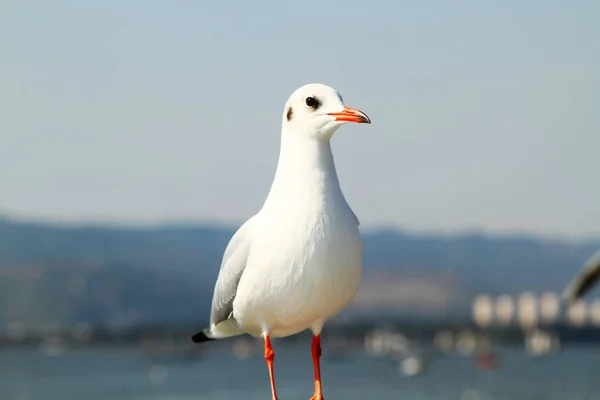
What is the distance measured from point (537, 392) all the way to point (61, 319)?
51.9m

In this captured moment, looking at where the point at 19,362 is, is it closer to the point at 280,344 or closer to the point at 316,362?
the point at 280,344

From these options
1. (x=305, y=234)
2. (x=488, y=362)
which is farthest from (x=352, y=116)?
(x=488, y=362)

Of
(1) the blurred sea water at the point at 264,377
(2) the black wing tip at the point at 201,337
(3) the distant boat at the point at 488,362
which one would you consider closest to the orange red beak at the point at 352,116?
(2) the black wing tip at the point at 201,337

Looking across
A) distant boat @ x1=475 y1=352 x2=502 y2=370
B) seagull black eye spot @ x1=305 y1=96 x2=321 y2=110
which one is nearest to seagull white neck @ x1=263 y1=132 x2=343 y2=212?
seagull black eye spot @ x1=305 y1=96 x2=321 y2=110

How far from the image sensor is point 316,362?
516cm

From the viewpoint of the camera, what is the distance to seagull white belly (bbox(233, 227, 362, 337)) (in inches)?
Answer: 189

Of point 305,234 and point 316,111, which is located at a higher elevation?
point 316,111

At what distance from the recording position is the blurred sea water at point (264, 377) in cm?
5900

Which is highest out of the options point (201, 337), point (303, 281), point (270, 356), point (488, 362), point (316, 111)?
point (316, 111)

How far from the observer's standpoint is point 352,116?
4707 mm

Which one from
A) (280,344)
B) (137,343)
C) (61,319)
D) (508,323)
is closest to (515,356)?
(508,323)

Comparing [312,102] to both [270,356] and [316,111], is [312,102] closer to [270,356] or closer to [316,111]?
[316,111]

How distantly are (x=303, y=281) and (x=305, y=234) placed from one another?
0.18 meters

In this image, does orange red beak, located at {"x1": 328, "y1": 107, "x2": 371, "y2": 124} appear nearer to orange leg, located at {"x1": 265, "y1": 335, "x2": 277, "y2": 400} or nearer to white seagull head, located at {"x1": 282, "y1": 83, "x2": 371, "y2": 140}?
white seagull head, located at {"x1": 282, "y1": 83, "x2": 371, "y2": 140}
